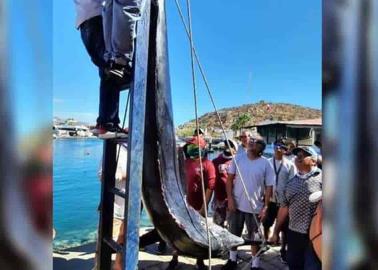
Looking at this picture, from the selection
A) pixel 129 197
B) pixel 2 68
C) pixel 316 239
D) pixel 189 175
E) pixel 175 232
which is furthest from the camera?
pixel 189 175

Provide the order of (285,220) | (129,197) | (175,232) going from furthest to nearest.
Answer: (285,220)
(175,232)
(129,197)

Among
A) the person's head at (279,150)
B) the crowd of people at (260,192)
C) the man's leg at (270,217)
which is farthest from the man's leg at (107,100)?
the person's head at (279,150)

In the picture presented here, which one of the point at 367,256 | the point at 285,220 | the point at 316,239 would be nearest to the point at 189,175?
the point at 285,220

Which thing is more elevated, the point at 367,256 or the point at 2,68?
the point at 2,68

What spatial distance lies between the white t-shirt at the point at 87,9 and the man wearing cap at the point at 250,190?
8.25 ft

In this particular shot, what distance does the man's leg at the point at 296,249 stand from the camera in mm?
3014

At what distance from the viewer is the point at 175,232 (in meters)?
1.86

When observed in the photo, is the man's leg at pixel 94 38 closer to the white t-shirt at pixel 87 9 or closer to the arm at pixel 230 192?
the white t-shirt at pixel 87 9

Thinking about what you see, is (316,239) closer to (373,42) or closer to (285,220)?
(285,220)

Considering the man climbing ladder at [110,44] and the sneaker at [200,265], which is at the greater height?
the man climbing ladder at [110,44]

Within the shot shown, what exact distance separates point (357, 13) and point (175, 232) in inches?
62.2

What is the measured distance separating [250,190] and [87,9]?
2729 millimetres

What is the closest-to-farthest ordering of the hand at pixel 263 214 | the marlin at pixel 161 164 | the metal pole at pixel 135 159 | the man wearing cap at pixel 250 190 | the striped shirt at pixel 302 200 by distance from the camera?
1. the metal pole at pixel 135 159
2. the marlin at pixel 161 164
3. the striped shirt at pixel 302 200
4. the man wearing cap at pixel 250 190
5. the hand at pixel 263 214

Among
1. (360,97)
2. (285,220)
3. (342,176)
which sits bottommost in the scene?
(285,220)
